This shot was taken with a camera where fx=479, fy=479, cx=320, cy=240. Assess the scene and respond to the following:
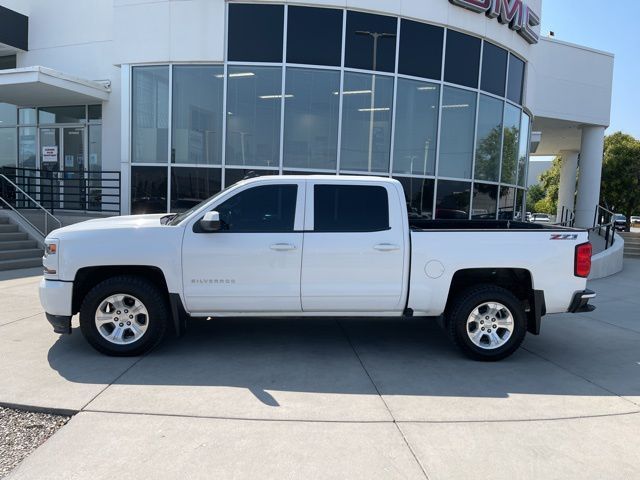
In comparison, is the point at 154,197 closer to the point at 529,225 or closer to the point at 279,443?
the point at 529,225

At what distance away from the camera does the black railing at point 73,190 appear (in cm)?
1280

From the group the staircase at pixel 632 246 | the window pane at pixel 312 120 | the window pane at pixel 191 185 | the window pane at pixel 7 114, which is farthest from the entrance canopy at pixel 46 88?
the staircase at pixel 632 246

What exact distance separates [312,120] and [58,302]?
26.5 ft

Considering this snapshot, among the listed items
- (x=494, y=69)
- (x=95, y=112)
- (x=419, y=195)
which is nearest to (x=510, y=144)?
(x=494, y=69)

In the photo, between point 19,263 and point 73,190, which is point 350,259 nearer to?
point 19,263

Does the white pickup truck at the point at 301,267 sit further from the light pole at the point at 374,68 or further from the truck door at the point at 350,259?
the light pole at the point at 374,68

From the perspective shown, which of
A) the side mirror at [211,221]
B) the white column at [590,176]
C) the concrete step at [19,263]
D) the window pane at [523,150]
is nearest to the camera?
the side mirror at [211,221]

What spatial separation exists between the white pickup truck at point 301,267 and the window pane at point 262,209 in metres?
0.01

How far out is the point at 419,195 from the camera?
12.1 metres

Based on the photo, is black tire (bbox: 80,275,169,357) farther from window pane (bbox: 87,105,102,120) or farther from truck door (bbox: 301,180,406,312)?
window pane (bbox: 87,105,102,120)

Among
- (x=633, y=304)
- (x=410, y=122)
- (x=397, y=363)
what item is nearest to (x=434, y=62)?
(x=410, y=122)

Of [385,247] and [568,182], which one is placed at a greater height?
[568,182]

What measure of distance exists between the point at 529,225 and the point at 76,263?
5.29 m

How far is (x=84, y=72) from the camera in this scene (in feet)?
45.5
